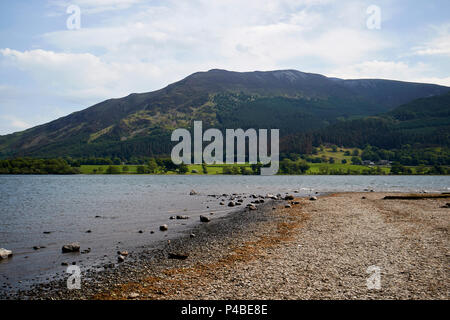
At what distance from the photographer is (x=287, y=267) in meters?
15.1

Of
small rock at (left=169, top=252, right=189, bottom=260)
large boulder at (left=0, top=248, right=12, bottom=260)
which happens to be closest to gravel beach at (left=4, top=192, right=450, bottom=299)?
small rock at (left=169, top=252, right=189, bottom=260)

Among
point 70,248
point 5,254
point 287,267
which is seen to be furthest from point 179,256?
point 5,254

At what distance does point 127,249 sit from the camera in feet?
69.7

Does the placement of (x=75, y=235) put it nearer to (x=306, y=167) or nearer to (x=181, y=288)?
(x=181, y=288)

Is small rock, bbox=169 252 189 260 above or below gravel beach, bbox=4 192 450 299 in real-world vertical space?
below

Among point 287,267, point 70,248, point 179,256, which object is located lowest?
point 70,248

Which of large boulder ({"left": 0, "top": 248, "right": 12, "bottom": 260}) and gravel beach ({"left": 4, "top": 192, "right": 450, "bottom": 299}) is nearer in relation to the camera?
gravel beach ({"left": 4, "top": 192, "right": 450, "bottom": 299})

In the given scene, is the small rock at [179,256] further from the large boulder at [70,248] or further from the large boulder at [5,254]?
the large boulder at [5,254]

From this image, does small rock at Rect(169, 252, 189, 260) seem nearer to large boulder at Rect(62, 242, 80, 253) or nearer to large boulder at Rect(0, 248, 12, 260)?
large boulder at Rect(62, 242, 80, 253)

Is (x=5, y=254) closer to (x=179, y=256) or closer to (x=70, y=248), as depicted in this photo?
(x=70, y=248)

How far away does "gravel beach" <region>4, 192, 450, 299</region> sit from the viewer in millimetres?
12078

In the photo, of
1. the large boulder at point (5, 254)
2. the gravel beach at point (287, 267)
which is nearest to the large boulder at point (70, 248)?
the large boulder at point (5, 254)

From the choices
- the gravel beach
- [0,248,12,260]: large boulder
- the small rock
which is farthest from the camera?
[0,248,12,260]: large boulder
